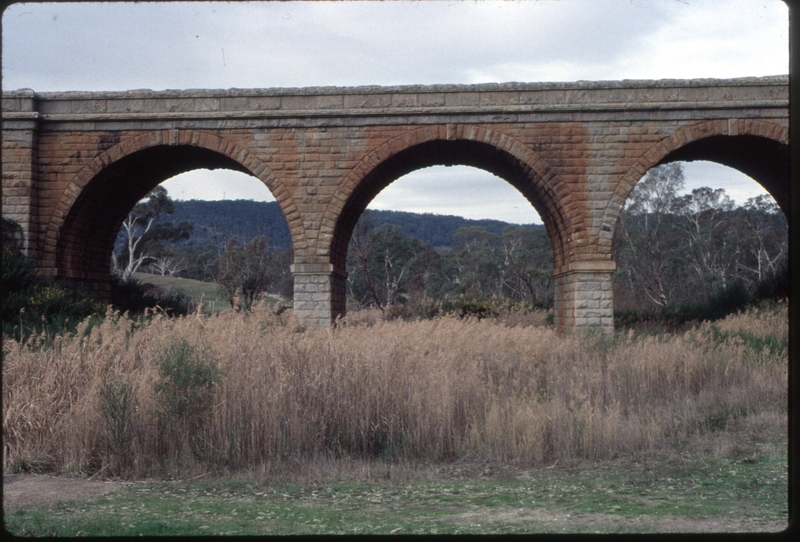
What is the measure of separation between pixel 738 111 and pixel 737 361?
5.44 meters

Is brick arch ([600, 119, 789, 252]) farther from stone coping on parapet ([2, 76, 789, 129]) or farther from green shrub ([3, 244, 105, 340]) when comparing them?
green shrub ([3, 244, 105, 340])

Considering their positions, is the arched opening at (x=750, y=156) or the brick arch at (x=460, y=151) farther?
the arched opening at (x=750, y=156)

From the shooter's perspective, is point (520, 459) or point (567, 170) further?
point (567, 170)

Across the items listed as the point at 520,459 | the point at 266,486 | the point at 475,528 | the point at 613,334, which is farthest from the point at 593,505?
the point at 613,334

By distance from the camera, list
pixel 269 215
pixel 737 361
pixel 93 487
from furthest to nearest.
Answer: pixel 269 215, pixel 737 361, pixel 93 487

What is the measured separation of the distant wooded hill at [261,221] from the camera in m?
99.9

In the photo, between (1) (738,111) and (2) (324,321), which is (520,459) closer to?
(2) (324,321)

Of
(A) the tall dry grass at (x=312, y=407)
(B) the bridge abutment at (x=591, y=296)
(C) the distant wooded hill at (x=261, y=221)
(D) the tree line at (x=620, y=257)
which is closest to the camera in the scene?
(A) the tall dry grass at (x=312, y=407)

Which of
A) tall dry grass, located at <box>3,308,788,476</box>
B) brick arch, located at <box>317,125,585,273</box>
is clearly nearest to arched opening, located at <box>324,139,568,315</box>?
brick arch, located at <box>317,125,585,273</box>

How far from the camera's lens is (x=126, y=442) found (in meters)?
5.85

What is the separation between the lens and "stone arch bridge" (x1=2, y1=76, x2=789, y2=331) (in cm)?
1255

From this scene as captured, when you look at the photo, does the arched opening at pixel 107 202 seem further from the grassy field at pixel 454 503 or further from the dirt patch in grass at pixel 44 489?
the grassy field at pixel 454 503

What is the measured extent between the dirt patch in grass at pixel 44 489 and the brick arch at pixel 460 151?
310 inches

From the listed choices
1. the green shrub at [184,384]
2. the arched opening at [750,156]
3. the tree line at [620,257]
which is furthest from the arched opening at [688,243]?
the green shrub at [184,384]
